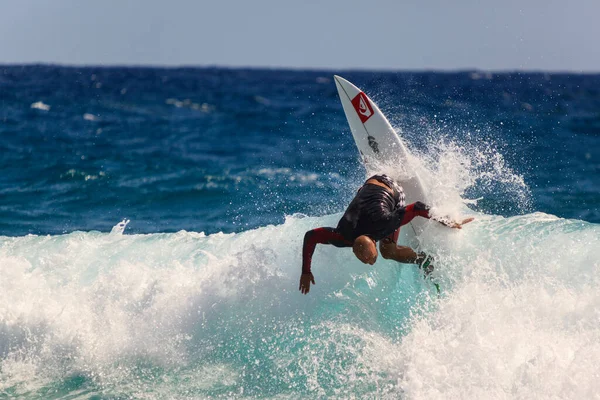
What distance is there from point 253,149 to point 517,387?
14.6m

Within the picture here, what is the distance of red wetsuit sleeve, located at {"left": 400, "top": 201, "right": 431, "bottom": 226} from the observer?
21.2 ft

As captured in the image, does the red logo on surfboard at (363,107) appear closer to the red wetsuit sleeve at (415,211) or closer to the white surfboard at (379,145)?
the white surfboard at (379,145)

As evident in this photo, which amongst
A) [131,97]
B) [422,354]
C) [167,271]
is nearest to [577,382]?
[422,354]

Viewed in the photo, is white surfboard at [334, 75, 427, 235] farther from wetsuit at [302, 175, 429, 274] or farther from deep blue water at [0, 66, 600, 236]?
wetsuit at [302, 175, 429, 274]

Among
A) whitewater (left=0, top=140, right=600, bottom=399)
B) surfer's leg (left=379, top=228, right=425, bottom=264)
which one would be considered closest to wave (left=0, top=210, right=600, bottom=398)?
whitewater (left=0, top=140, right=600, bottom=399)

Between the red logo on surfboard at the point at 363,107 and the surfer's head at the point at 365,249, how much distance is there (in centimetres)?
241

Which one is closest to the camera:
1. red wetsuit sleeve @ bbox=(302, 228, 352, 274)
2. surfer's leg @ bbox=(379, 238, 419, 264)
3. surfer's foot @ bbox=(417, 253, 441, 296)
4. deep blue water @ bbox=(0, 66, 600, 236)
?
red wetsuit sleeve @ bbox=(302, 228, 352, 274)

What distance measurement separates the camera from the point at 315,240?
6.45 meters

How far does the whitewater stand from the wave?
0.01 meters

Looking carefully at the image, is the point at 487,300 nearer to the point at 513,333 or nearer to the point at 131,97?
the point at 513,333

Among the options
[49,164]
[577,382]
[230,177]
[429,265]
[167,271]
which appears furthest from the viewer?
[49,164]

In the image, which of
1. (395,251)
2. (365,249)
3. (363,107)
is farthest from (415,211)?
(363,107)

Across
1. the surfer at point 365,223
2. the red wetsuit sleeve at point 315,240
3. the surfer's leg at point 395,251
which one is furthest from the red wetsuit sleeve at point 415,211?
the red wetsuit sleeve at point 315,240

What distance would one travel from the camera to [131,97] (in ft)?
125
